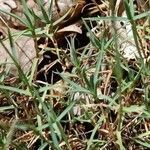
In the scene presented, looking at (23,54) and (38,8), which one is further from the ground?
(38,8)

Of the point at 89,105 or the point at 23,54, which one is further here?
the point at 23,54

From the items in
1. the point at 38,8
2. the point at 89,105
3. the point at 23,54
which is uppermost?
the point at 38,8

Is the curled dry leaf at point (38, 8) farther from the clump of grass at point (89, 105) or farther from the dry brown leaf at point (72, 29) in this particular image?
the clump of grass at point (89, 105)

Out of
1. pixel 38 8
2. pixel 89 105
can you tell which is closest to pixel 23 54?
pixel 38 8

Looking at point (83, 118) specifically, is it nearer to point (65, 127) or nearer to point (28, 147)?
point (65, 127)

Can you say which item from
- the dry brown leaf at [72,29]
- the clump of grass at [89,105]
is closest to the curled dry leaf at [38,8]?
the dry brown leaf at [72,29]

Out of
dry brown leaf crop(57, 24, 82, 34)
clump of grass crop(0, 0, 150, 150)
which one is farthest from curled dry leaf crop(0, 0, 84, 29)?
clump of grass crop(0, 0, 150, 150)

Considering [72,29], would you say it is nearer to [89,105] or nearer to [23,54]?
[23,54]

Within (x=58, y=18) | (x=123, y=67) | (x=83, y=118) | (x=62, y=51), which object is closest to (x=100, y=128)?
(x=83, y=118)

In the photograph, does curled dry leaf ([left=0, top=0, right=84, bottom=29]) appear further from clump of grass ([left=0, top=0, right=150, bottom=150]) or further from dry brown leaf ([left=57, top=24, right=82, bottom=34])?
clump of grass ([left=0, top=0, right=150, bottom=150])

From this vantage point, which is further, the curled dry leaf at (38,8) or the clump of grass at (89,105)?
the curled dry leaf at (38,8)

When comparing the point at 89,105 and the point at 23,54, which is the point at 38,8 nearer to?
the point at 23,54
